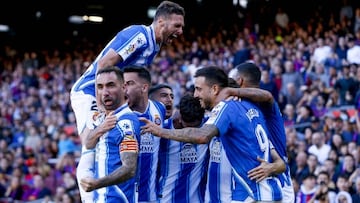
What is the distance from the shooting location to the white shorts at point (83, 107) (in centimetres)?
931

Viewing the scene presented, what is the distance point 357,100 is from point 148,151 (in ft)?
31.7

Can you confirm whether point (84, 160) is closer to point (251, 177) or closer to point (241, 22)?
point (251, 177)

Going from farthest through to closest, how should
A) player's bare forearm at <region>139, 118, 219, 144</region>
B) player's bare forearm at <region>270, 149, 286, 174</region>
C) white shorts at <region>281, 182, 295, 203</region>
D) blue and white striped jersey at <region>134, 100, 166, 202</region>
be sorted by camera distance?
1. blue and white striped jersey at <region>134, 100, 166, 202</region>
2. white shorts at <region>281, 182, 295, 203</region>
3. player's bare forearm at <region>270, 149, 286, 174</region>
4. player's bare forearm at <region>139, 118, 219, 144</region>

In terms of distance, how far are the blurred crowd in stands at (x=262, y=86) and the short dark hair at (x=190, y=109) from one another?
4.56m

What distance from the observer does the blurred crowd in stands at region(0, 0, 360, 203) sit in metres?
15.9

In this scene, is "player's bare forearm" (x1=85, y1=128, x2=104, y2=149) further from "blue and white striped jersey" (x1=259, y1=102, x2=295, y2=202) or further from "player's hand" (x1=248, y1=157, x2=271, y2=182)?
"blue and white striped jersey" (x1=259, y1=102, x2=295, y2=202)

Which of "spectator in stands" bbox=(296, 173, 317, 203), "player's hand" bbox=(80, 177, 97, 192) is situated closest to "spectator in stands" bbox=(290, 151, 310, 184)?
→ "spectator in stands" bbox=(296, 173, 317, 203)

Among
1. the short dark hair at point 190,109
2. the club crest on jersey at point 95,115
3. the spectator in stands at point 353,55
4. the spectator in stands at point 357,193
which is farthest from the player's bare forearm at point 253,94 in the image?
the spectator in stands at point 353,55

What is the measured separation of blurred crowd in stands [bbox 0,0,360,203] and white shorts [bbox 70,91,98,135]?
16.1 feet

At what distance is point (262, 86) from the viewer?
18578 mm

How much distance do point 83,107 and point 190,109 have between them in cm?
108

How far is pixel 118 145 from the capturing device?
800 centimetres

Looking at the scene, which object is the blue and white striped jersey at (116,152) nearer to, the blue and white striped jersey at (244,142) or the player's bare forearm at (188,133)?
the player's bare forearm at (188,133)

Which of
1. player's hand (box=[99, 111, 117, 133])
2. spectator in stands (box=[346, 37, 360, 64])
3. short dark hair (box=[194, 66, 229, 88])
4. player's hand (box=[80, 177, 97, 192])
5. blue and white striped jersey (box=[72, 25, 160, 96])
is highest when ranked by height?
spectator in stands (box=[346, 37, 360, 64])
